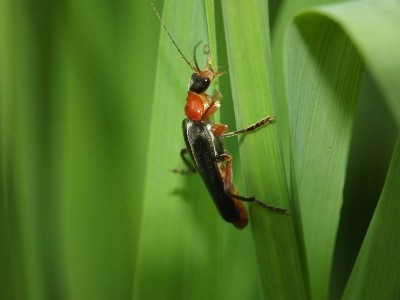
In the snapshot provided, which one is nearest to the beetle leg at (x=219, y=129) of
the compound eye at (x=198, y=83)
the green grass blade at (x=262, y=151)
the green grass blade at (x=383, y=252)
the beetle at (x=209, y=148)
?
the beetle at (x=209, y=148)

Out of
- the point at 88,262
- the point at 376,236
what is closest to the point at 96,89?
the point at 88,262

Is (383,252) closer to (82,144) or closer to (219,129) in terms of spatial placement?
(219,129)

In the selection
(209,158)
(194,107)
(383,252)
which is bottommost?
(383,252)

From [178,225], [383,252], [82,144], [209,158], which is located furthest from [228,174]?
[383,252]

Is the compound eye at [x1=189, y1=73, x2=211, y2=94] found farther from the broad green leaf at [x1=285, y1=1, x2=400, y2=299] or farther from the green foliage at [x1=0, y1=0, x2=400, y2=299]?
the broad green leaf at [x1=285, y1=1, x2=400, y2=299]

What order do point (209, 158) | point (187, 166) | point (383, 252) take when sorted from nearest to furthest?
point (383, 252), point (187, 166), point (209, 158)

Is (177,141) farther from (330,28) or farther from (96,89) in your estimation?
(330,28)

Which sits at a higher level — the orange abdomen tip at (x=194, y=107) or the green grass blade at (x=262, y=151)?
the orange abdomen tip at (x=194, y=107)

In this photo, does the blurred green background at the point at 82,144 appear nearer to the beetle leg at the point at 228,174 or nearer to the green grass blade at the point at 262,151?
the beetle leg at the point at 228,174
